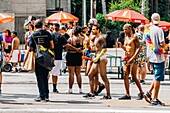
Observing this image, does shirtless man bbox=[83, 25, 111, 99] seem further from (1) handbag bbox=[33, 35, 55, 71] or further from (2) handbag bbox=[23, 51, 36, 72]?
(2) handbag bbox=[23, 51, 36, 72]

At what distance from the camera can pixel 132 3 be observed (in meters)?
53.5

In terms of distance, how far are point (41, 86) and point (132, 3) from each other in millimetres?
40149

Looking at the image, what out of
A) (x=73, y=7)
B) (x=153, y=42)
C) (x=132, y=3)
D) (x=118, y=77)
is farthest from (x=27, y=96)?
(x=73, y=7)

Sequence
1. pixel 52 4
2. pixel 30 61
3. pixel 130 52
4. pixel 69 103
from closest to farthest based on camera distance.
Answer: pixel 69 103 → pixel 30 61 → pixel 130 52 → pixel 52 4

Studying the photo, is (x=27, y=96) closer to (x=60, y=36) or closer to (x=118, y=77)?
(x=60, y=36)

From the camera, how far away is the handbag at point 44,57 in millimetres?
13969

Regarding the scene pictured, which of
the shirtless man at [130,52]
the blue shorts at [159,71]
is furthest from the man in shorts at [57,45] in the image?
the blue shorts at [159,71]

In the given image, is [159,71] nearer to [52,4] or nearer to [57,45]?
[57,45]

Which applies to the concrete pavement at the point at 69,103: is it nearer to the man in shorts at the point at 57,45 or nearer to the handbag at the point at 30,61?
the man in shorts at the point at 57,45

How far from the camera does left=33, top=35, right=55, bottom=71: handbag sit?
1397cm

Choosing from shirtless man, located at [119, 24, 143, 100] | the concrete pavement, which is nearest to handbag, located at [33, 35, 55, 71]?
the concrete pavement

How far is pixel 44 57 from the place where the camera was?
14.0m

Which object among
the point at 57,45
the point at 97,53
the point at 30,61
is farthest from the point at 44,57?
the point at 57,45

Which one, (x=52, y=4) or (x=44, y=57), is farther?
(x=52, y=4)
